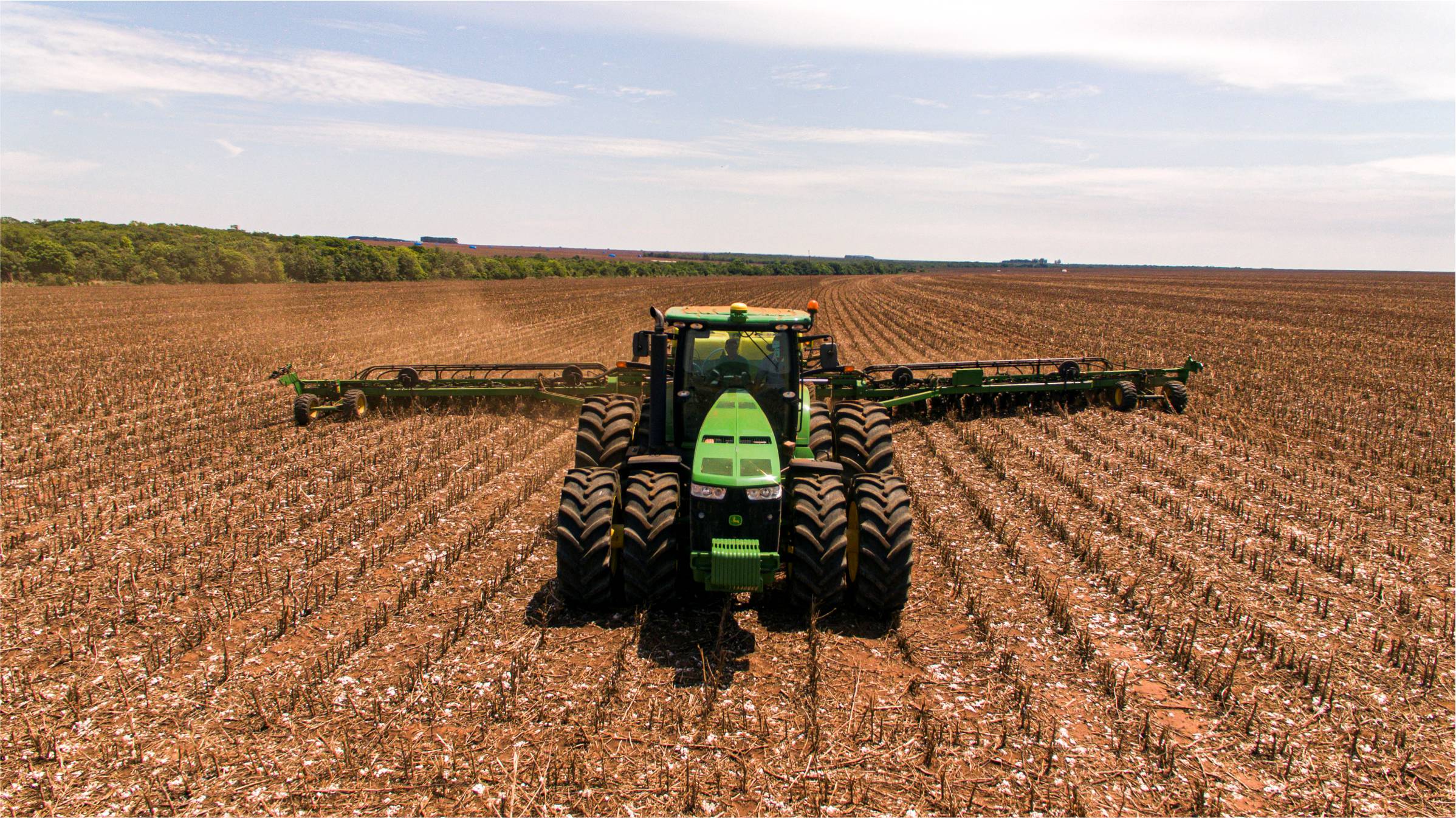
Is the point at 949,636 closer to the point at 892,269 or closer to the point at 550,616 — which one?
the point at 550,616

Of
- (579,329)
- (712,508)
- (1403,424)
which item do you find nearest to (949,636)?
(712,508)

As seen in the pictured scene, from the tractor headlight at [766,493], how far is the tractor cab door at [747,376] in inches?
56.6

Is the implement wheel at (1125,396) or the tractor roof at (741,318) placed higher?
the tractor roof at (741,318)

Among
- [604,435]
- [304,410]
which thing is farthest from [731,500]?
[304,410]

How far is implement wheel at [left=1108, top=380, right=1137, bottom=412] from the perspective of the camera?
14.0m

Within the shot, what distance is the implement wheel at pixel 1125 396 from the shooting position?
1405 cm

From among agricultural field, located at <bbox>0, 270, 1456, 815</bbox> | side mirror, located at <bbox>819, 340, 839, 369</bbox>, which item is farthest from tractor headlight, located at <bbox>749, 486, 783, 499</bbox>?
side mirror, located at <bbox>819, 340, 839, 369</bbox>

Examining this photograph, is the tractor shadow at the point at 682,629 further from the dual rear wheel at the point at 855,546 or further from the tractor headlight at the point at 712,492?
the tractor headlight at the point at 712,492

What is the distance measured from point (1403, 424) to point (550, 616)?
14.4 metres

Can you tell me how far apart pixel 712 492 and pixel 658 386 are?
59.5 inches

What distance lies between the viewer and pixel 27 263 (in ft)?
164

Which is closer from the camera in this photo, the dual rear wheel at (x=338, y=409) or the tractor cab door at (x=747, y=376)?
the tractor cab door at (x=747, y=376)

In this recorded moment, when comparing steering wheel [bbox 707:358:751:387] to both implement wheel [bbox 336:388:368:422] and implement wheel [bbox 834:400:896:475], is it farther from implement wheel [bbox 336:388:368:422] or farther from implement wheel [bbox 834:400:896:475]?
implement wheel [bbox 336:388:368:422]

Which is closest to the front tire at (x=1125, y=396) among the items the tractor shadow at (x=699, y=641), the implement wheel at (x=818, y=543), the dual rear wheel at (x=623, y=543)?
the implement wheel at (x=818, y=543)
